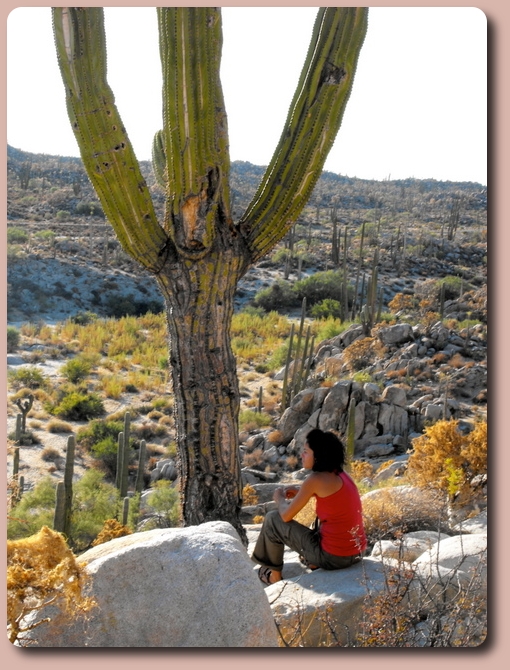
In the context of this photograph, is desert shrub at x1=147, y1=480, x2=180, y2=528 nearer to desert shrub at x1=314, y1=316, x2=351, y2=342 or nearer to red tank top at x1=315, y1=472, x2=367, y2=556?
red tank top at x1=315, y1=472, x2=367, y2=556

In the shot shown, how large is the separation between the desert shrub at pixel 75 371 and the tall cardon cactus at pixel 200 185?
50.8 ft

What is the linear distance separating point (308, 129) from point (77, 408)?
1387cm

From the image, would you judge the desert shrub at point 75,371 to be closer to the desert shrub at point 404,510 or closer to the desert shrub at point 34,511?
the desert shrub at point 34,511

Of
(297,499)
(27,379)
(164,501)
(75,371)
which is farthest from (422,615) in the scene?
(75,371)

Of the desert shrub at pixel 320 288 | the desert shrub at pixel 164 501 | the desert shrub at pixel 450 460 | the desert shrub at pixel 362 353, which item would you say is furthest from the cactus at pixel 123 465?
the desert shrub at pixel 320 288

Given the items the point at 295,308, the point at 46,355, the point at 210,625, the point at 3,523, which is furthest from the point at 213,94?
the point at 295,308

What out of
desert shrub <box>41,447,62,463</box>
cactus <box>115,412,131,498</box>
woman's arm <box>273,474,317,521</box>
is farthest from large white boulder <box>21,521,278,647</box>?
desert shrub <box>41,447,62,463</box>

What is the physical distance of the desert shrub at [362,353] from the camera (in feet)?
55.9

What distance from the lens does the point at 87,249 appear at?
33.5 m

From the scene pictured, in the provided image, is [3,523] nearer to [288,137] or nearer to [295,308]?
[288,137]

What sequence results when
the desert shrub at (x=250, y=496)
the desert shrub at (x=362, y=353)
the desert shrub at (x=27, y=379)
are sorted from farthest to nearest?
the desert shrub at (x=27, y=379)
the desert shrub at (x=362, y=353)
the desert shrub at (x=250, y=496)

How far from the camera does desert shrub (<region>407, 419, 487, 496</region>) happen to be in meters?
6.74

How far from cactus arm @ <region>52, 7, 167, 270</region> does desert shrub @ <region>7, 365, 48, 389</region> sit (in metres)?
15.1

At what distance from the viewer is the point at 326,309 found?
25.5 meters
